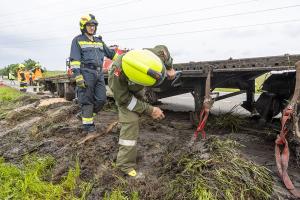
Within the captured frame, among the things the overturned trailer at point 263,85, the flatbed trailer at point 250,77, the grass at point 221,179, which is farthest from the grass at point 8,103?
the grass at point 221,179

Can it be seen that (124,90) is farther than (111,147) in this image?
No

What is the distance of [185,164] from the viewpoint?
354 centimetres

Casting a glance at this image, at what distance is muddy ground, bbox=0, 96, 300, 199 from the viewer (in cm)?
360

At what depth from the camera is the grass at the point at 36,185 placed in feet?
11.6

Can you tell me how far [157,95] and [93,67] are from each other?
6.24 ft

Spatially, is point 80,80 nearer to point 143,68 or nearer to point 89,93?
point 89,93

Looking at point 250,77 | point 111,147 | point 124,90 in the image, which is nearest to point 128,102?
point 124,90

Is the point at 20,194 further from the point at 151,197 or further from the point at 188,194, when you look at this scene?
the point at 188,194

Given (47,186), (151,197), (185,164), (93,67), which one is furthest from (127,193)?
(93,67)

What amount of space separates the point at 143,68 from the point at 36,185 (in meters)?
1.75

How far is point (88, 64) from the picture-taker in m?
5.36

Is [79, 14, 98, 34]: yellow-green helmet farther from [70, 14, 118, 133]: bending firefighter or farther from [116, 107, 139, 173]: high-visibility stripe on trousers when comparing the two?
[116, 107, 139, 173]: high-visibility stripe on trousers

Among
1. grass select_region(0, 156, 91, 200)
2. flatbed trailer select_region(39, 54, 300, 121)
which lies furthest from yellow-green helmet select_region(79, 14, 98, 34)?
grass select_region(0, 156, 91, 200)

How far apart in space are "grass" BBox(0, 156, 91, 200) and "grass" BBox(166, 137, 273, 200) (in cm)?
106
